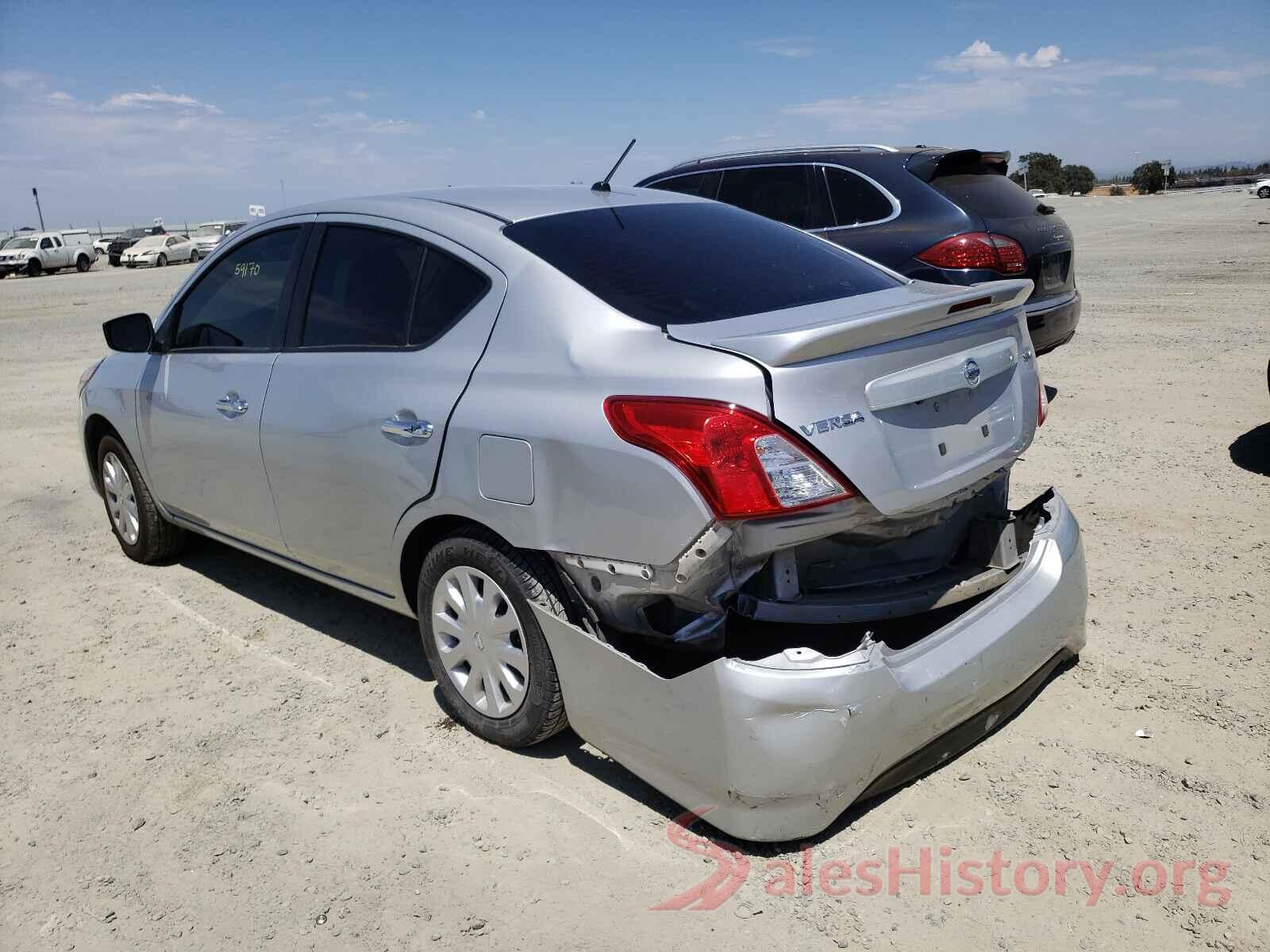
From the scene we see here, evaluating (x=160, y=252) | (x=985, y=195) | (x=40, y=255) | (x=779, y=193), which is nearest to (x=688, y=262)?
(x=985, y=195)

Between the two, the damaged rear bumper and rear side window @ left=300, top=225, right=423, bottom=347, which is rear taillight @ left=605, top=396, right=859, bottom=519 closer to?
the damaged rear bumper

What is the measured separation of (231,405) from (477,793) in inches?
75.1

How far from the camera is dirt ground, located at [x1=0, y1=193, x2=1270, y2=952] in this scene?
2539 mm

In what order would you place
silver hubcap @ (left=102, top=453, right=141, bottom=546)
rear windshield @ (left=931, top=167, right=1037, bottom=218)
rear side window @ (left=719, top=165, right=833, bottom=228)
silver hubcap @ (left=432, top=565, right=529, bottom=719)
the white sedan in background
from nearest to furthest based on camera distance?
Result: silver hubcap @ (left=432, top=565, right=529, bottom=719) → silver hubcap @ (left=102, top=453, right=141, bottom=546) → rear windshield @ (left=931, top=167, right=1037, bottom=218) → rear side window @ (left=719, top=165, right=833, bottom=228) → the white sedan in background

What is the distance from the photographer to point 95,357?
42.5ft

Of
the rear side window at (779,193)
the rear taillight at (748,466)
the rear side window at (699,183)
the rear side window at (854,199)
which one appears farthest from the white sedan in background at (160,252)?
the rear taillight at (748,466)

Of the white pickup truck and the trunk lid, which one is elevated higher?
the white pickup truck

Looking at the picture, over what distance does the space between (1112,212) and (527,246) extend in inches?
1533

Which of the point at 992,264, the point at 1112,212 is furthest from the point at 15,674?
the point at 1112,212

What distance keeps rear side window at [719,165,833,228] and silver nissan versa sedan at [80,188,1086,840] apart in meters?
3.75

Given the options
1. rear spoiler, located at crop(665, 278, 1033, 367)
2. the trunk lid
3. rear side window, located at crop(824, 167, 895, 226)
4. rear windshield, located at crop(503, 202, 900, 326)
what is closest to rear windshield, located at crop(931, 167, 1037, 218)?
rear side window, located at crop(824, 167, 895, 226)

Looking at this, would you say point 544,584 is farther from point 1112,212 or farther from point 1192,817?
point 1112,212

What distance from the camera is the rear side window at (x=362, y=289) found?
3443 millimetres

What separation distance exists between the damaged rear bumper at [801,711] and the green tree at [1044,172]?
7633 cm
